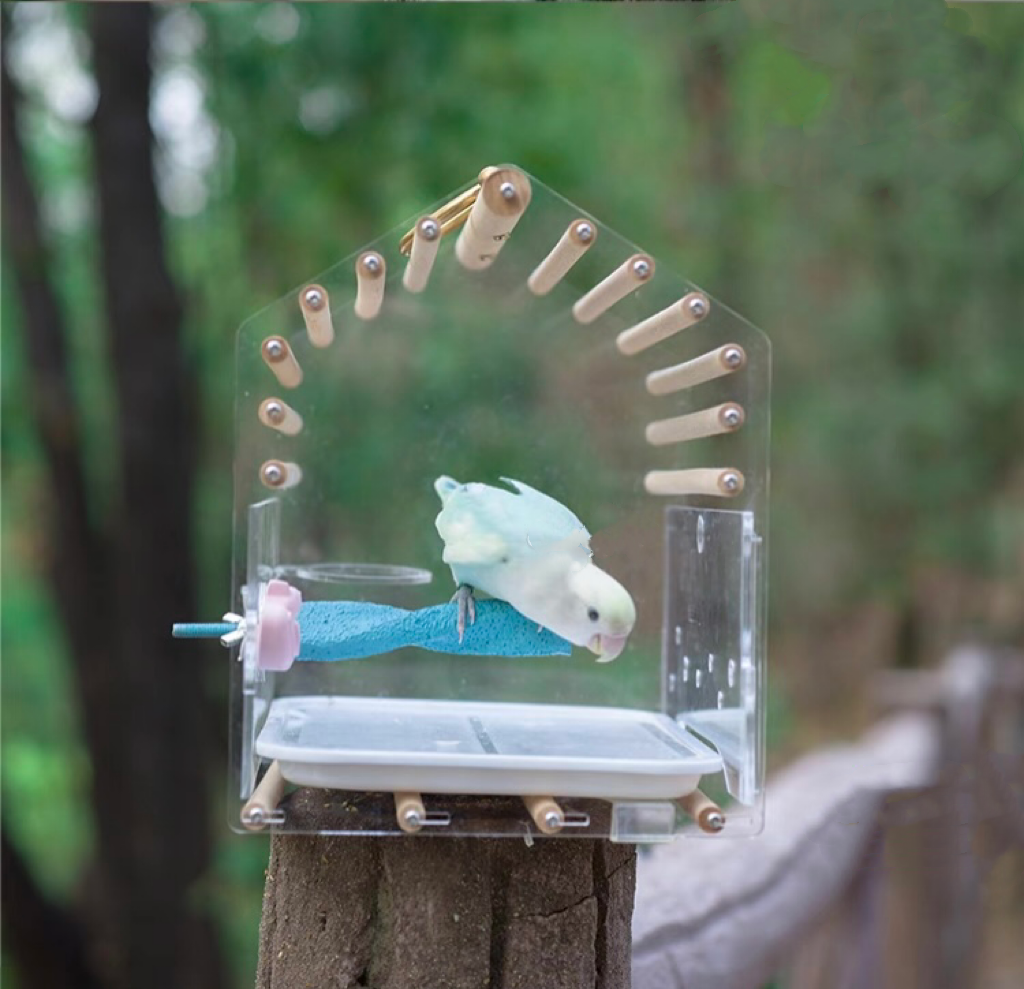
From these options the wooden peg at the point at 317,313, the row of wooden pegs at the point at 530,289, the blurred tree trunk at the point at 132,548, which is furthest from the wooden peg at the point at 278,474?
the blurred tree trunk at the point at 132,548

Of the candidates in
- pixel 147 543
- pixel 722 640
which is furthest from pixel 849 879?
pixel 147 543

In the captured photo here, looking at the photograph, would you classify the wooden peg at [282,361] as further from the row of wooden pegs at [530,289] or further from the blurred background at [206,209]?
the blurred background at [206,209]

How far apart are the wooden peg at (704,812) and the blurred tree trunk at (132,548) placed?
1569mm

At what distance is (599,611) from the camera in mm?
895

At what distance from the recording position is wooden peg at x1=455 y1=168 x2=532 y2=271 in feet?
2.86

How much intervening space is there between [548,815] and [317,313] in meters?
0.41

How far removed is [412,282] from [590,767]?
42 centimetres

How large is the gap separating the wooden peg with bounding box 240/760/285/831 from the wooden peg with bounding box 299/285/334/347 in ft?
1.09

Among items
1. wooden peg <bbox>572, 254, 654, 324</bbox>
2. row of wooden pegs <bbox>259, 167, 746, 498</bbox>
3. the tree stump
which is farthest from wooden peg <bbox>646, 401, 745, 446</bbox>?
the tree stump

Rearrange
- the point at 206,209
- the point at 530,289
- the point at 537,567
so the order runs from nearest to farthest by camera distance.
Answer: the point at 537,567 < the point at 530,289 < the point at 206,209

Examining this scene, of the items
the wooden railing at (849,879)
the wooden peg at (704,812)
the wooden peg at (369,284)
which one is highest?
the wooden peg at (369,284)

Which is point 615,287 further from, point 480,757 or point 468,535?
point 480,757

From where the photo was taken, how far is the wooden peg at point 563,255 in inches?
36.7

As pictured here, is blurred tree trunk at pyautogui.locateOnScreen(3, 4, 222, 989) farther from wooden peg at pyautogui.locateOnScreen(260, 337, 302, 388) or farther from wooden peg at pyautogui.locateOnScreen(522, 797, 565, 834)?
wooden peg at pyautogui.locateOnScreen(522, 797, 565, 834)
